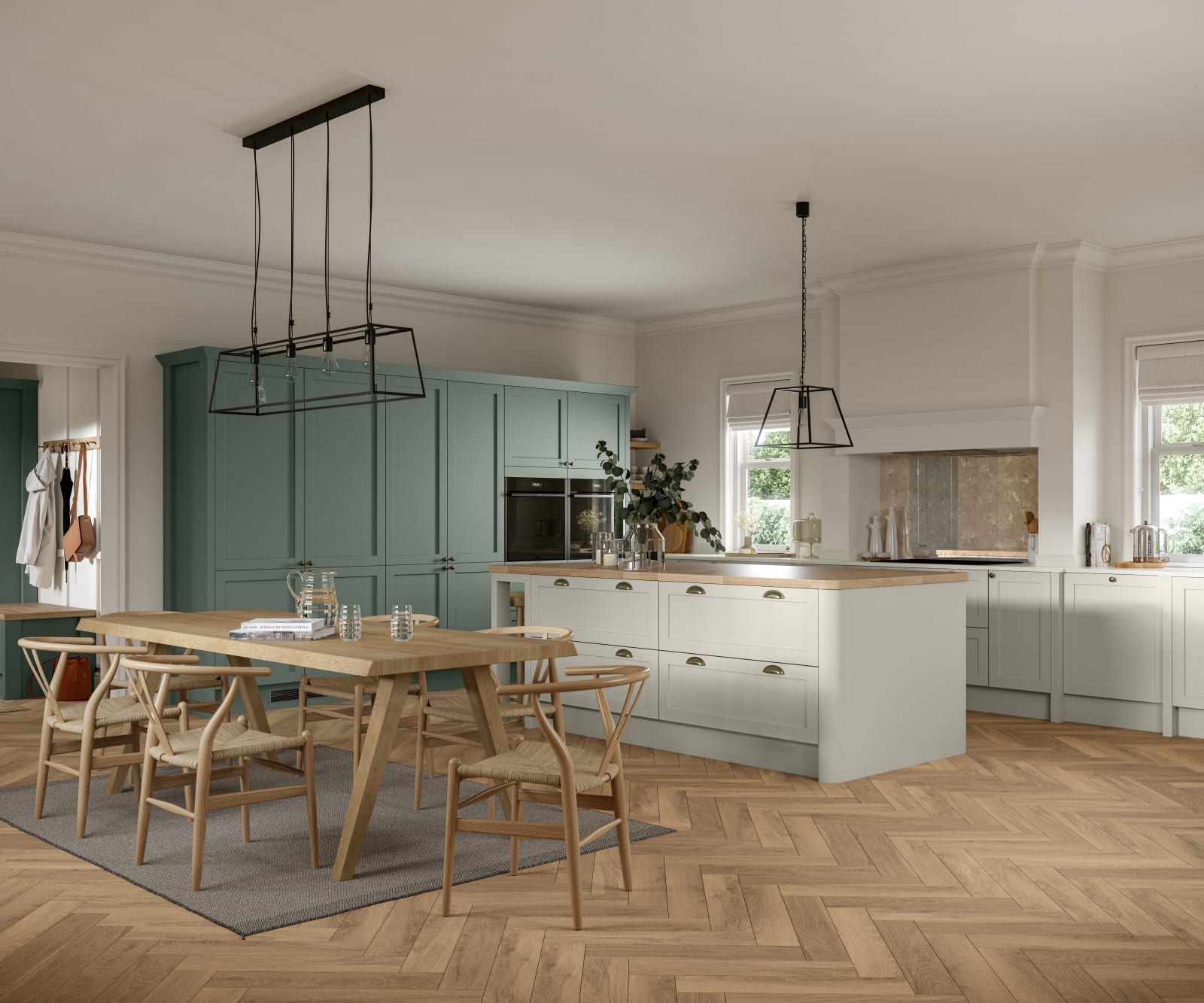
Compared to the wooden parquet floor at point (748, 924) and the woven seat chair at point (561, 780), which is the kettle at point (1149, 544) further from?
the woven seat chair at point (561, 780)

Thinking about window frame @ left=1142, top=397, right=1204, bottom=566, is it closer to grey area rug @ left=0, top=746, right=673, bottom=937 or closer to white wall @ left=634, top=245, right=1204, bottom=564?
white wall @ left=634, top=245, right=1204, bottom=564

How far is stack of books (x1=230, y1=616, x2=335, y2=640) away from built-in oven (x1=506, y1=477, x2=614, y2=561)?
13.2 feet

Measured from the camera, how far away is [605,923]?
A: 337cm

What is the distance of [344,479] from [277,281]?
54.4 inches

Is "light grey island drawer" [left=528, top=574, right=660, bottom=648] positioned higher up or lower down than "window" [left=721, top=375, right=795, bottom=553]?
lower down

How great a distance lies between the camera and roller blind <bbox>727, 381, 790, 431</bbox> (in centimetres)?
877

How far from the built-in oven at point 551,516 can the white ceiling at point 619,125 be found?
183 cm

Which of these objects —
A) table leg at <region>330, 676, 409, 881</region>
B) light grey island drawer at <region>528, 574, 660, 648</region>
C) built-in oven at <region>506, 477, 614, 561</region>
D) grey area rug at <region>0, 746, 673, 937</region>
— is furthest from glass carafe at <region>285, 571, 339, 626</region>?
built-in oven at <region>506, 477, 614, 561</region>

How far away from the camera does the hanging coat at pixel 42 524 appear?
8414 millimetres

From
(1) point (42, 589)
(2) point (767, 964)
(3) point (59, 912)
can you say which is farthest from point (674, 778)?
(1) point (42, 589)

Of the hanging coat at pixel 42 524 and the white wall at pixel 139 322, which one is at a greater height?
the white wall at pixel 139 322

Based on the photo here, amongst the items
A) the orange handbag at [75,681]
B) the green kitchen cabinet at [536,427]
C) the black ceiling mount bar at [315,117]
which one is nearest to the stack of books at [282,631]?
the black ceiling mount bar at [315,117]

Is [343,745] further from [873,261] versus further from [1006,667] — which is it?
[873,261]

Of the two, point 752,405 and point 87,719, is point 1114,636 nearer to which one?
point 752,405
